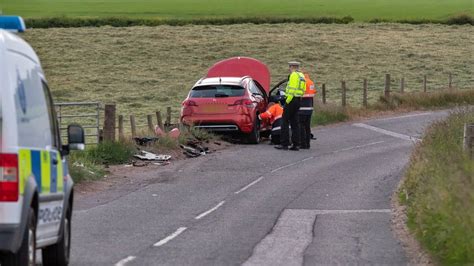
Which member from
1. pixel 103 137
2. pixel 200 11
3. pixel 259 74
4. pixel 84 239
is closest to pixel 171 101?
pixel 259 74

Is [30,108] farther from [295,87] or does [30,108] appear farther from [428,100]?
[428,100]

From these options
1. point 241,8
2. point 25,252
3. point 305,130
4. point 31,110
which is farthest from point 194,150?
point 241,8

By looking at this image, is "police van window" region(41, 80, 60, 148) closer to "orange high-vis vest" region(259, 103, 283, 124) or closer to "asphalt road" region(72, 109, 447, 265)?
"asphalt road" region(72, 109, 447, 265)

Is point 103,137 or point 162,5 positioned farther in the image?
point 162,5

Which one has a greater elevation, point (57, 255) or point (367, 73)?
point (57, 255)

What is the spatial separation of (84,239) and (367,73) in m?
40.5

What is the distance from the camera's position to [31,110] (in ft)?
34.4

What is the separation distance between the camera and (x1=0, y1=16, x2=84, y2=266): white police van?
9.54 metres

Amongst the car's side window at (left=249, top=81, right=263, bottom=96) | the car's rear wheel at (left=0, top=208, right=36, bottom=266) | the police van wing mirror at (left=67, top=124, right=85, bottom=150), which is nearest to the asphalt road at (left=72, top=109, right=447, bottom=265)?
the police van wing mirror at (left=67, top=124, right=85, bottom=150)

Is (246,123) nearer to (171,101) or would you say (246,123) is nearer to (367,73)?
(171,101)

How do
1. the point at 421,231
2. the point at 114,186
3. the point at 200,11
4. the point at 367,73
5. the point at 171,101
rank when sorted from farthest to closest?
the point at 200,11, the point at 367,73, the point at 171,101, the point at 114,186, the point at 421,231

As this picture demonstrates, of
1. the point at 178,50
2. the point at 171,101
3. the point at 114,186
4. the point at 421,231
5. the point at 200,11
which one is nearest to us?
the point at 421,231

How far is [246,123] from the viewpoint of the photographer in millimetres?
28438

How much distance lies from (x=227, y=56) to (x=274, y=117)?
27.4 meters
